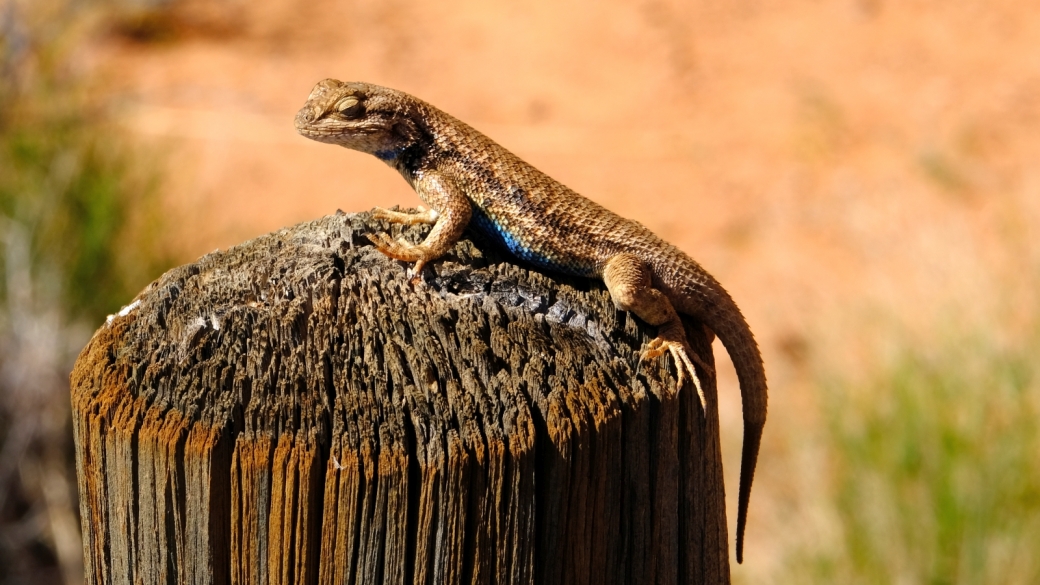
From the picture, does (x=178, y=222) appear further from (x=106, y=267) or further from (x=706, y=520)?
(x=706, y=520)

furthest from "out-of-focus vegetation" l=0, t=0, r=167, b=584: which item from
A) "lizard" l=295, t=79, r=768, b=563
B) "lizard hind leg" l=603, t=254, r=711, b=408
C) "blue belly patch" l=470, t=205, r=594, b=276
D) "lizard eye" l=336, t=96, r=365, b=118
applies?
"lizard hind leg" l=603, t=254, r=711, b=408

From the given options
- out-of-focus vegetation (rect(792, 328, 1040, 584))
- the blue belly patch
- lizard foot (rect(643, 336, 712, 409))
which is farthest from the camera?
out-of-focus vegetation (rect(792, 328, 1040, 584))

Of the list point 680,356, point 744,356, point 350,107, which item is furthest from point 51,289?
point 680,356

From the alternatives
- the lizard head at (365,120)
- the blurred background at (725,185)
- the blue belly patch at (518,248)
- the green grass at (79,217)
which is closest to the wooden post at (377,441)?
the blue belly patch at (518,248)

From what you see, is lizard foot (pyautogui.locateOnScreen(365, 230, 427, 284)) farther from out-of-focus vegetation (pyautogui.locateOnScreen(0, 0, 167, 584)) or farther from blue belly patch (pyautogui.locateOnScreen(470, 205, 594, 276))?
out-of-focus vegetation (pyautogui.locateOnScreen(0, 0, 167, 584))

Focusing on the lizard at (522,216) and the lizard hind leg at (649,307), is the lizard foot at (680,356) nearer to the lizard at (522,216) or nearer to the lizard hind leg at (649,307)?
the lizard hind leg at (649,307)

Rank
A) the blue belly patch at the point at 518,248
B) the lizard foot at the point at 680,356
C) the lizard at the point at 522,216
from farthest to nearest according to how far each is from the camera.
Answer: the blue belly patch at the point at 518,248 < the lizard at the point at 522,216 < the lizard foot at the point at 680,356

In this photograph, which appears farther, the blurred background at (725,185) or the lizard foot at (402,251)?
the blurred background at (725,185)

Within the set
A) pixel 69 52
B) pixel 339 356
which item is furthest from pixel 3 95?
pixel 339 356
